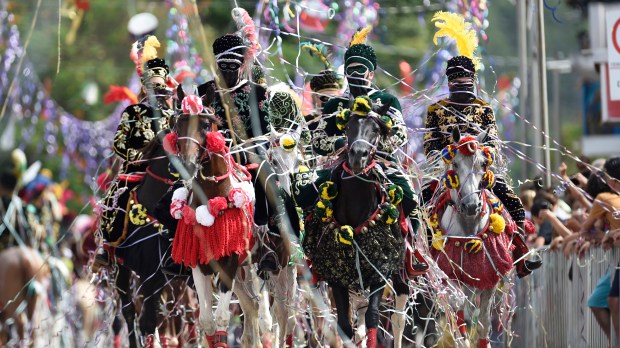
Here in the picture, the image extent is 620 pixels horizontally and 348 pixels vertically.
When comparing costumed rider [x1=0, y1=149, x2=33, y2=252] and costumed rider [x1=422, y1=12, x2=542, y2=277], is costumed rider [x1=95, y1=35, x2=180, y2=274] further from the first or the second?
costumed rider [x1=0, y1=149, x2=33, y2=252]

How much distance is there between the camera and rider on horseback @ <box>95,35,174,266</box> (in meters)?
13.4

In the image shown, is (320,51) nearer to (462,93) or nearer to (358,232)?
(462,93)

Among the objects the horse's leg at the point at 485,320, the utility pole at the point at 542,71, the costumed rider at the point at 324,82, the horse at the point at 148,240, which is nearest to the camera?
the horse's leg at the point at 485,320

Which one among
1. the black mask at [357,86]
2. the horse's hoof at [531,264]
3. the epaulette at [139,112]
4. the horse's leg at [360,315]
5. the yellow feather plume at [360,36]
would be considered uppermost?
the yellow feather plume at [360,36]

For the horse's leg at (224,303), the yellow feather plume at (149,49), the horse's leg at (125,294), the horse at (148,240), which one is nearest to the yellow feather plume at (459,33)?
the yellow feather plume at (149,49)

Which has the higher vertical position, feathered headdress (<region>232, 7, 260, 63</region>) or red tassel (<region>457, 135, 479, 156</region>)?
feathered headdress (<region>232, 7, 260, 63</region>)

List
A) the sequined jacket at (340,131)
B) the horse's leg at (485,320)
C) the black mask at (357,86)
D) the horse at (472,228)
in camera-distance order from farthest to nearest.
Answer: the horse's leg at (485,320) < the horse at (472,228) < the black mask at (357,86) < the sequined jacket at (340,131)

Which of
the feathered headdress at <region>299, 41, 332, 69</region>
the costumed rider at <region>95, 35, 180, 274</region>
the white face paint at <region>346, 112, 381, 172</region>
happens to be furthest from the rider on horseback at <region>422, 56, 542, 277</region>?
the costumed rider at <region>95, 35, 180, 274</region>

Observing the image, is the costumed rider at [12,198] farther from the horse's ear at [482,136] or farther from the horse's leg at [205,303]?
the horse's ear at [482,136]

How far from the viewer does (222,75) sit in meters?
12.4

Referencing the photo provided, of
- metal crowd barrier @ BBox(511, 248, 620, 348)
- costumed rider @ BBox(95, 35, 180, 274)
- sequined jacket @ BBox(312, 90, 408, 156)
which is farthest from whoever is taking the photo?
metal crowd barrier @ BBox(511, 248, 620, 348)

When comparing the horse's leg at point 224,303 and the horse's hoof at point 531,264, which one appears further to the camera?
the horse's hoof at point 531,264

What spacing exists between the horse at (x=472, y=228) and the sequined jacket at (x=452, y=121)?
0.55 metres

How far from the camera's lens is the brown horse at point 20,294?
1532 centimetres
